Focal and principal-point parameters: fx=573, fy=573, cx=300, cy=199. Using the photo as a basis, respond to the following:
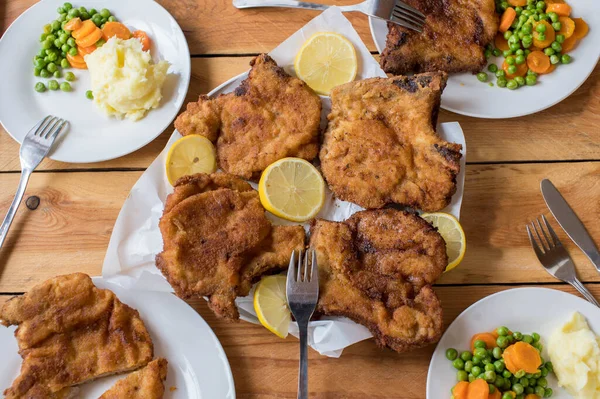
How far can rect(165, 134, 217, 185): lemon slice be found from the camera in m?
3.96

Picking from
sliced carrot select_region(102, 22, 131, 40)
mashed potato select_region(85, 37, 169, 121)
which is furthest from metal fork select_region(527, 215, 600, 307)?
sliced carrot select_region(102, 22, 131, 40)

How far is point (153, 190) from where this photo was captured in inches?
158

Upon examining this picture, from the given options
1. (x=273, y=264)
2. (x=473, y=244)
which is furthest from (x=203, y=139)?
(x=473, y=244)

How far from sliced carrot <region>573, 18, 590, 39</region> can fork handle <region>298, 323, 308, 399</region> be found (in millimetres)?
3020

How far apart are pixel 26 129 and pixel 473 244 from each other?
3.40 meters

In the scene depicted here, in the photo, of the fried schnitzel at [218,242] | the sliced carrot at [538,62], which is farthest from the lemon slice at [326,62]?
the sliced carrot at [538,62]

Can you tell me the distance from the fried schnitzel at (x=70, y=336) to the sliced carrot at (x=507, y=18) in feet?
11.3

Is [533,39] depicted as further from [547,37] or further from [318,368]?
[318,368]

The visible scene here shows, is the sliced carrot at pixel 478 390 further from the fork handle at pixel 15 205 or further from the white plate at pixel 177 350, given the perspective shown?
the fork handle at pixel 15 205

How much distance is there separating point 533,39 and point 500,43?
0.79 ft

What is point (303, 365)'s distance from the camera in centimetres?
357

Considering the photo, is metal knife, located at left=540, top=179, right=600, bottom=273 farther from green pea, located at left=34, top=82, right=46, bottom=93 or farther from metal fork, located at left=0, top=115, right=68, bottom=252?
green pea, located at left=34, top=82, right=46, bottom=93

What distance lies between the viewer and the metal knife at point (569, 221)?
4.09 metres

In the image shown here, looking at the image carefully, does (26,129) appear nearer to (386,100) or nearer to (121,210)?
(121,210)
